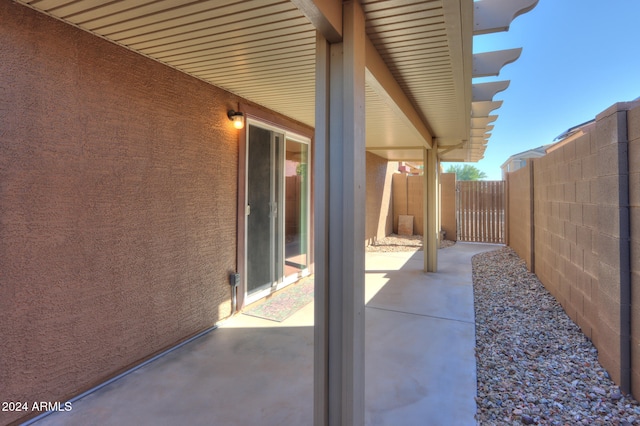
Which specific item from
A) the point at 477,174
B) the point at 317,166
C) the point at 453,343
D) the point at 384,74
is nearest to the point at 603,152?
the point at 384,74

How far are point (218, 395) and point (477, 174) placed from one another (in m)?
49.6

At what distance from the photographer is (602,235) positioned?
243cm

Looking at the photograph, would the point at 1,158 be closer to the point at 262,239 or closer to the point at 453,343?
the point at 262,239

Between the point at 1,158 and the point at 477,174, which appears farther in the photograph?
the point at 477,174

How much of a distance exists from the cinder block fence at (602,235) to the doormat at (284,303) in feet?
9.39

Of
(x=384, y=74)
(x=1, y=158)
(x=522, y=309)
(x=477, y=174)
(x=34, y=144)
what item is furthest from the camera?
(x=477, y=174)

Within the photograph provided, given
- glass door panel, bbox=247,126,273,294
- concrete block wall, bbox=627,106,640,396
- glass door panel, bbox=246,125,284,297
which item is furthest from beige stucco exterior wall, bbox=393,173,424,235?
concrete block wall, bbox=627,106,640,396

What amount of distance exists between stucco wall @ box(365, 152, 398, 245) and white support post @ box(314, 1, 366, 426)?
249 inches

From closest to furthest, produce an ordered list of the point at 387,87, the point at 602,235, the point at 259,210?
the point at 602,235 → the point at 387,87 → the point at 259,210

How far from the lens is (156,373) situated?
2535 mm

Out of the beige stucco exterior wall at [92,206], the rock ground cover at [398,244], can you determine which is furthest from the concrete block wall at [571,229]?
the rock ground cover at [398,244]

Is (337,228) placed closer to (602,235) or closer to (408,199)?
(602,235)

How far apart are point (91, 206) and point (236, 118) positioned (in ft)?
5.72

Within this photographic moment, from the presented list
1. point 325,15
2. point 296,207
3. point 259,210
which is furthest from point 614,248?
point 296,207
